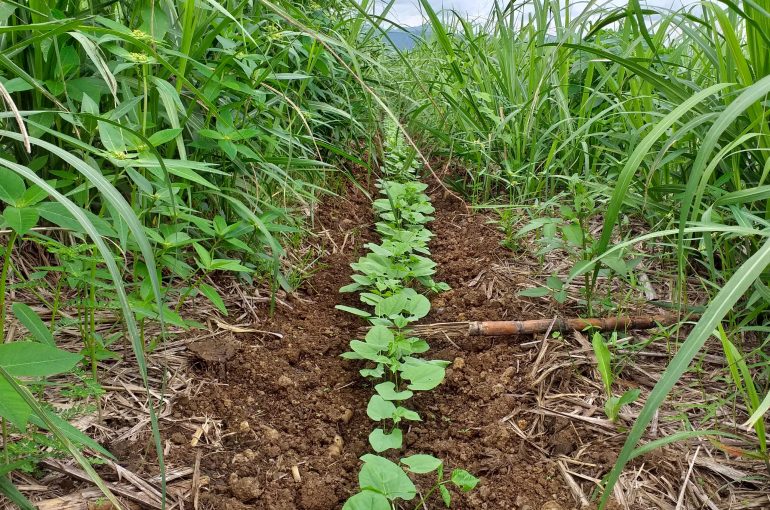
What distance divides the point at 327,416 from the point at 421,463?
33 centimetres

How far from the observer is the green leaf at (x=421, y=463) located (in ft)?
3.97

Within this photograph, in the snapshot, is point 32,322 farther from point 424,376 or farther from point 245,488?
point 424,376

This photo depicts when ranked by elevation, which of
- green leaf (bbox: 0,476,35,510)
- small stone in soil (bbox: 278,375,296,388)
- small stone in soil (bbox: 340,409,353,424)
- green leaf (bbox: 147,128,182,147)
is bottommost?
small stone in soil (bbox: 340,409,353,424)

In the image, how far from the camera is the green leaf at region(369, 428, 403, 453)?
1.31 m

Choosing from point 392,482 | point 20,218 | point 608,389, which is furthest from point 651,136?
point 20,218

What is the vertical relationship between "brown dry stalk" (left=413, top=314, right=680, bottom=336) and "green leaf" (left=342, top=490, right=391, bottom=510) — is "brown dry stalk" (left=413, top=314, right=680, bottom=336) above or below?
above

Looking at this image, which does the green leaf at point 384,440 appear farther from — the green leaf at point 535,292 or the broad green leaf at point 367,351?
the green leaf at point 535,292

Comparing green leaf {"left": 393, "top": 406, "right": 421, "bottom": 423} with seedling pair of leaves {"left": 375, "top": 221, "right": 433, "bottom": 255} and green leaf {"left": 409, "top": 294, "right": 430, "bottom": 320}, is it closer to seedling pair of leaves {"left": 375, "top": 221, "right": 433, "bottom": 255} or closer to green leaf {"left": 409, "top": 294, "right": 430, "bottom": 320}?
green leaf {"left": 409, "top": 294, "right": 430, "bottom": 320}

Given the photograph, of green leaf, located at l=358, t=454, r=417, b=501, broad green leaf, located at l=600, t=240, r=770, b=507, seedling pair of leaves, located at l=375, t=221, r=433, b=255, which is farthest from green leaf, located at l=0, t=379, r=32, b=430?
seedling pair of leaves, located at l=375, t=221, r=433, b=255

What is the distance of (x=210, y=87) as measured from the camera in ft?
5.67

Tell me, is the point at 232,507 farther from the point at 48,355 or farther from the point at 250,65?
the point at 250,65

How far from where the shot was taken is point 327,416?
1494 millimetres

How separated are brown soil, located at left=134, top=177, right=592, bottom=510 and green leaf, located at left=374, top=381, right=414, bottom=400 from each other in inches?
3.4

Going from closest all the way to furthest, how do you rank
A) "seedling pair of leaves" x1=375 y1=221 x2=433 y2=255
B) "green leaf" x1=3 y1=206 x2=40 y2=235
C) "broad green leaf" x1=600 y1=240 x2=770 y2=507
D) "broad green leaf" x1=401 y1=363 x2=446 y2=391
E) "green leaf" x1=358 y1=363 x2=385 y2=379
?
1. "broad green leaf" x1=600 y1=240 x2=770 y2=507
2. "green leaf" x1=3 y1=206 x2=40 y2=235
3. "broad green leaf" x1=401 y1=363 x2=446 y2=391
4. "green leaf" x1=358 y1=363 x2=385 y2=379
5. "seedling pair of leaves" x1=375 y1=221 x2=433 y2=255
